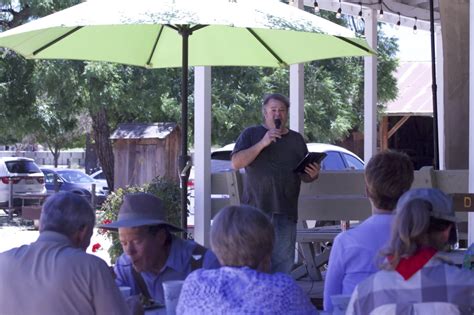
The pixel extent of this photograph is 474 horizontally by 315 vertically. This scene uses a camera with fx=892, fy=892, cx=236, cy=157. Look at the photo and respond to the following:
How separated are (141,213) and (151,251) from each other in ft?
0.57

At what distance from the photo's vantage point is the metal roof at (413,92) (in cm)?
1941

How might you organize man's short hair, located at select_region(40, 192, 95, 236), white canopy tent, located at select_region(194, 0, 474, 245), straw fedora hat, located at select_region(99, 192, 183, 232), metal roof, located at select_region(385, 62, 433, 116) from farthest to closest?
metal roof, located at select_region(385, 62, 433, 116), white canopy tent, located at select_region(194, 0, 474, 245), straw fedora hat, located at select_region(99, 192, 183, 232), man's short hair, located at select_region(40, 192, 95, 236)

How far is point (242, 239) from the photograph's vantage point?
2934mm

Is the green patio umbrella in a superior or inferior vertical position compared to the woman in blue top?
superior

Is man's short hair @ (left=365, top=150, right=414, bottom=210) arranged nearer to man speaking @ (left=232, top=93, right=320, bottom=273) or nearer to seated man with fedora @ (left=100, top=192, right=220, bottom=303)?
seated man with fedora @ (left=100, top=192, right=220, bottom=303)

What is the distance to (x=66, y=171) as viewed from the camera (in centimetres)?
2589

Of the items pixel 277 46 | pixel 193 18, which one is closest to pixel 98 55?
pixel 277 46

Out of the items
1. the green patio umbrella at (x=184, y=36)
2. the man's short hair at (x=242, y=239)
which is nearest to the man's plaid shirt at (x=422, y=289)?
the man's short hair at (x=242, y=239)

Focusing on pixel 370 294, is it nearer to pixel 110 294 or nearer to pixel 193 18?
pixel 110 294

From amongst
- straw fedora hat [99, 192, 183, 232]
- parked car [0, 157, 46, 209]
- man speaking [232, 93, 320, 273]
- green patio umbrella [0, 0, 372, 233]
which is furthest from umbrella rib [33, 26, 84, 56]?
parked car [0, 157, 46, 209]

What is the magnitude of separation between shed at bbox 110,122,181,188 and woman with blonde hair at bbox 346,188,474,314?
11.2m

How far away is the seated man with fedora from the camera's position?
12.7 feet

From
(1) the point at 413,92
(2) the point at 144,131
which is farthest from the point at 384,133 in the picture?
(2) the point at 144,131

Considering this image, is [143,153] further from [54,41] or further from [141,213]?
[141,213]
